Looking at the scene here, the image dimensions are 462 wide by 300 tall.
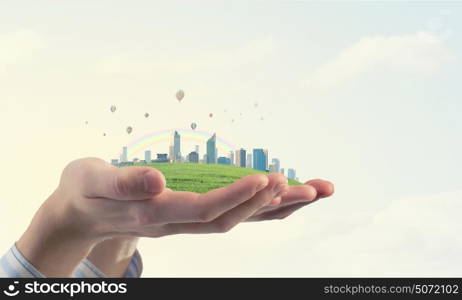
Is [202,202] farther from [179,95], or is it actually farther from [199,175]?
[179,95]

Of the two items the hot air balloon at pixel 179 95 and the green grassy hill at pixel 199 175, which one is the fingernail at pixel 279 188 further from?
the hot air balloon at pixel 179 95

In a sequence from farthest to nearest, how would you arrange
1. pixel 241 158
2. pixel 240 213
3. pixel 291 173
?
pixel 291 173 → pixel 241 158 → pixel 240 213

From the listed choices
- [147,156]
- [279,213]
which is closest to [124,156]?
[147,156]

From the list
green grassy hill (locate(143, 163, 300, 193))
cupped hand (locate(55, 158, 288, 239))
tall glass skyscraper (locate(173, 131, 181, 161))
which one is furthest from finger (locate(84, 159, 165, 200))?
tall glass skyscraper (locate(173, 131, 181, 161))

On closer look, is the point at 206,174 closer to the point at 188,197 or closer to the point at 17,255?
the point at 17,255

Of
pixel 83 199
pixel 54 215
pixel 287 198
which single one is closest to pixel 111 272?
pixel 54 215

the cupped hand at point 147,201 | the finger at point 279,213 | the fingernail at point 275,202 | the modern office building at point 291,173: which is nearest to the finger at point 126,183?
the cupped hand at point 147,201

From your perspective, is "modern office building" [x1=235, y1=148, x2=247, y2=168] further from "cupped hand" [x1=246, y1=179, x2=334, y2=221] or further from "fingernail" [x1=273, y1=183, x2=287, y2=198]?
"fingernail" [x1=273, y1=183, x2=287, y2=198]
